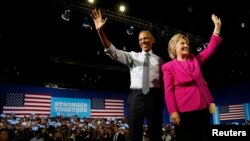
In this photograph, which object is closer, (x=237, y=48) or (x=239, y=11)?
(x=239, y=11)

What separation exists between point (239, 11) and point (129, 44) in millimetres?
5079

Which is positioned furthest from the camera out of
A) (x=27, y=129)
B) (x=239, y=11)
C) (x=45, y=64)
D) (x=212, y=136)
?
(x=45, y=64)

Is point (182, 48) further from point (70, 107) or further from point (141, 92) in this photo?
point (70, 107)

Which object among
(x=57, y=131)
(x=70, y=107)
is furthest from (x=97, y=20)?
(x=70, y=107)

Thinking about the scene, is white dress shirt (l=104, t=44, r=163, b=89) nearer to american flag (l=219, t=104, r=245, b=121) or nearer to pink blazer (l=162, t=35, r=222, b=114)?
pink blazer (l=162, t=35, r=222, b=114)

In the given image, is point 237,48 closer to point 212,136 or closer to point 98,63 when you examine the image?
point 98,63

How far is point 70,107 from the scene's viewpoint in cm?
1705

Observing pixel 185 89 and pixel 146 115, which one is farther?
pixel 146 115

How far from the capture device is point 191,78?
1931mm

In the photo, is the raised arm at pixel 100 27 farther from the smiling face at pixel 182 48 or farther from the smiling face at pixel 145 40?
the smiling face at pixel 182 48

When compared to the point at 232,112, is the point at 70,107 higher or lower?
higher

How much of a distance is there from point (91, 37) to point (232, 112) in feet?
34.5

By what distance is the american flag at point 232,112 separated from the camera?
674 inches

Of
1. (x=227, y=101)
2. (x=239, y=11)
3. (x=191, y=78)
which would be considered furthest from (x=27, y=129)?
(x=227, y=101)
